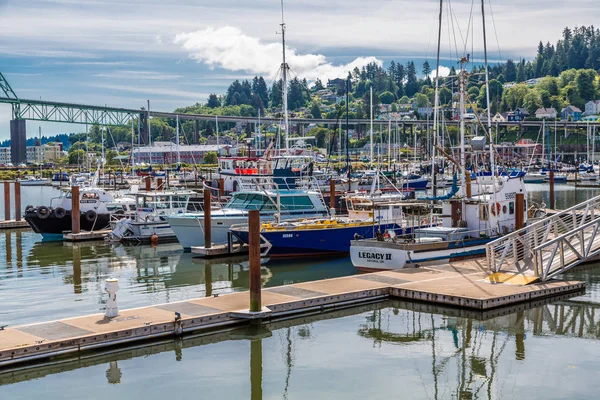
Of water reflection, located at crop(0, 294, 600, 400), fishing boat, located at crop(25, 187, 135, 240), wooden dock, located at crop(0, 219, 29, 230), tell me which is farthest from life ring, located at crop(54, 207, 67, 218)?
→ water reflection, located at crop(0, 294, 600, 400)

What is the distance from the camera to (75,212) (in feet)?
137

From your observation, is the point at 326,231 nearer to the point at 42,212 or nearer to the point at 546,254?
the point at 546,254

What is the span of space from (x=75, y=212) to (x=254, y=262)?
79.0 ft

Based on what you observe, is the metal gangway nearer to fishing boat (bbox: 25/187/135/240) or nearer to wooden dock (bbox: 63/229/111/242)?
wooden dock (bbox: 63/229/111/242)

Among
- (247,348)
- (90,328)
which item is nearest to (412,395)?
(247,348)

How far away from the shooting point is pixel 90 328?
18.7 meters

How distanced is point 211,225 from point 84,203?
1228cm

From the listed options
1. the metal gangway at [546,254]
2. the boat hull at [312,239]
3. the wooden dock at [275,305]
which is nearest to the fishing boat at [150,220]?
the boat hull at [312,239]

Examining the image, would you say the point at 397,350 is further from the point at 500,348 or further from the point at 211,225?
the point at 211,225

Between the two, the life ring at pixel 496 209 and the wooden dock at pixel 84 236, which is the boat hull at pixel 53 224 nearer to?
the wooden dock at pixel 84 236

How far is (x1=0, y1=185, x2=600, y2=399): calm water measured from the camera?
54.0 feet

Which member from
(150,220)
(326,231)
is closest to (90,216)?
(150,220)

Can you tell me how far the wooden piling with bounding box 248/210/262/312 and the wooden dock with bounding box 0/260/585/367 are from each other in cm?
31

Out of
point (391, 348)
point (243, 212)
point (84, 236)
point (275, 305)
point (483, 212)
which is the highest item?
point (483, 212)
